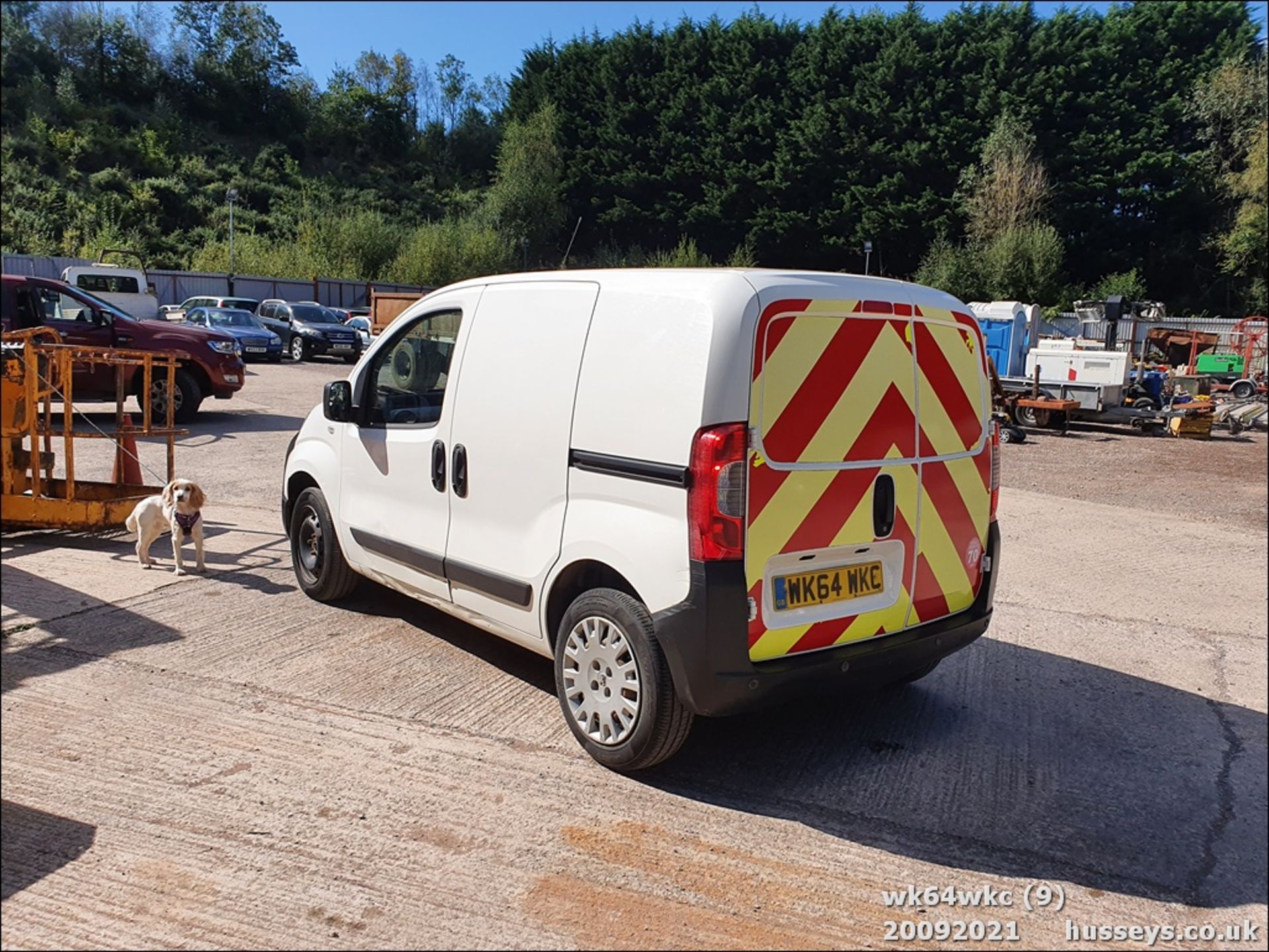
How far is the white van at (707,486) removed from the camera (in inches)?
135

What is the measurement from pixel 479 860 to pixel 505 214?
1905 inches

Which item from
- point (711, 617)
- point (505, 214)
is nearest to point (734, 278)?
point (711, 617)

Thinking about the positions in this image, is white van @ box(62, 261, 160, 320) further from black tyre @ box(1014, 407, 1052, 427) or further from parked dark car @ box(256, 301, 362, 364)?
black tyre @ box(1014, 407, 1052, 427)

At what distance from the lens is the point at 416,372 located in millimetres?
5129

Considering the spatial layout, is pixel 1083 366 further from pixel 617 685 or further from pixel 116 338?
pixel 617 685

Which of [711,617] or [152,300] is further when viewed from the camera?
[152,300]

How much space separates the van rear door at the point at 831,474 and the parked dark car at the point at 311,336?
2405 centimetres

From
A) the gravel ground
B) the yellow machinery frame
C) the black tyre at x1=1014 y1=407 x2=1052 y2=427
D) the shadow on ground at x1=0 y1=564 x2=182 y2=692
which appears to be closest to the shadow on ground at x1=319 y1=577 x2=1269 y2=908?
the shadow on ground at x1=0 y1=564 x2=182 y2=692

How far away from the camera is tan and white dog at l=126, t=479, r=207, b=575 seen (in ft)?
20.8

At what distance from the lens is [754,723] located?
4.41 meters

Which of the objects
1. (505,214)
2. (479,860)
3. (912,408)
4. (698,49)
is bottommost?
(479,860)

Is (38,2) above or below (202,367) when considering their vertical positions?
above

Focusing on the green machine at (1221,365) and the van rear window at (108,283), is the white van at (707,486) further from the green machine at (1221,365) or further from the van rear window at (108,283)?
the green machine at (1221,365)

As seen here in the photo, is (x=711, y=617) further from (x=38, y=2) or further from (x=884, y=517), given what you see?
(x=38, y=2)
